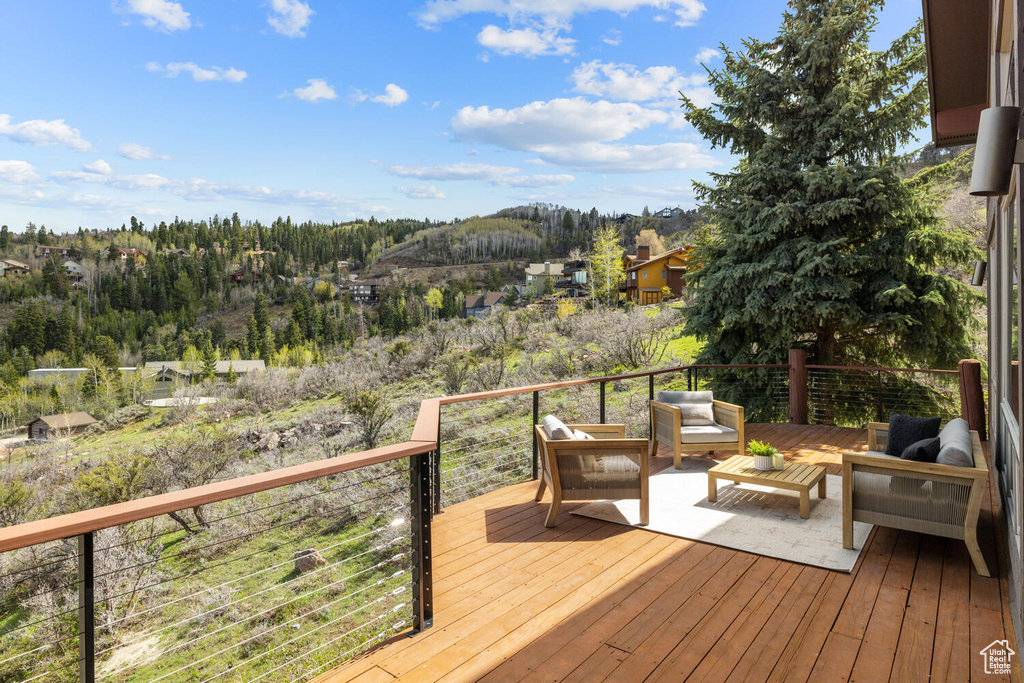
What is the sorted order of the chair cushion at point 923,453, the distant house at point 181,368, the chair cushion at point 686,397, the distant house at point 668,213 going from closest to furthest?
the chair cushion at point 923,453 < the chair cushion at point 686,397 < the distant house at point 181,368 < the distant house at point 668,213

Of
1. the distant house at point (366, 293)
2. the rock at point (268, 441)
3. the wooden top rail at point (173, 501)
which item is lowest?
the rock at point (268, 441)

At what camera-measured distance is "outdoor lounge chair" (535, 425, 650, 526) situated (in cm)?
398

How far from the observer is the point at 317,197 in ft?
335

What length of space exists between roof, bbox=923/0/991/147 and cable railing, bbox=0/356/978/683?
2.99 meters

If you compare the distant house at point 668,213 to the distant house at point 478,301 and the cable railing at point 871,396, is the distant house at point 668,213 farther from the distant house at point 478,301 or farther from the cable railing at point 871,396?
the cable railing at point 871,396

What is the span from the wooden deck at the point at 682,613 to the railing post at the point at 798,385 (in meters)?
4.30

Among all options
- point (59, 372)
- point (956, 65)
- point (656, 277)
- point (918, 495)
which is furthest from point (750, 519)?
point (59, 372)

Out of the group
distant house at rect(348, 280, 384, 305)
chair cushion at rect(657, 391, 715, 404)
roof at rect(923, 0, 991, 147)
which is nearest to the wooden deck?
chair cushion at rect(657, 391, 715, 404)

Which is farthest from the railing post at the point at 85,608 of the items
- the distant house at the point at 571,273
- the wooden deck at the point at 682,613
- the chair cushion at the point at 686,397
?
the distant house at the point at 571,273

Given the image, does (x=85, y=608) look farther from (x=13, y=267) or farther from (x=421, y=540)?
(x=13, y=267)

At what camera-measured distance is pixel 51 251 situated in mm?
76125

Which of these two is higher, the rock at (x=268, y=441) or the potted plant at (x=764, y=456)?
the potted plant at (x=764, y=456)

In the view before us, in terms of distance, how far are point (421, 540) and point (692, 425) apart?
4.09 metres

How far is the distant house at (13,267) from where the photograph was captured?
69.1 metres
